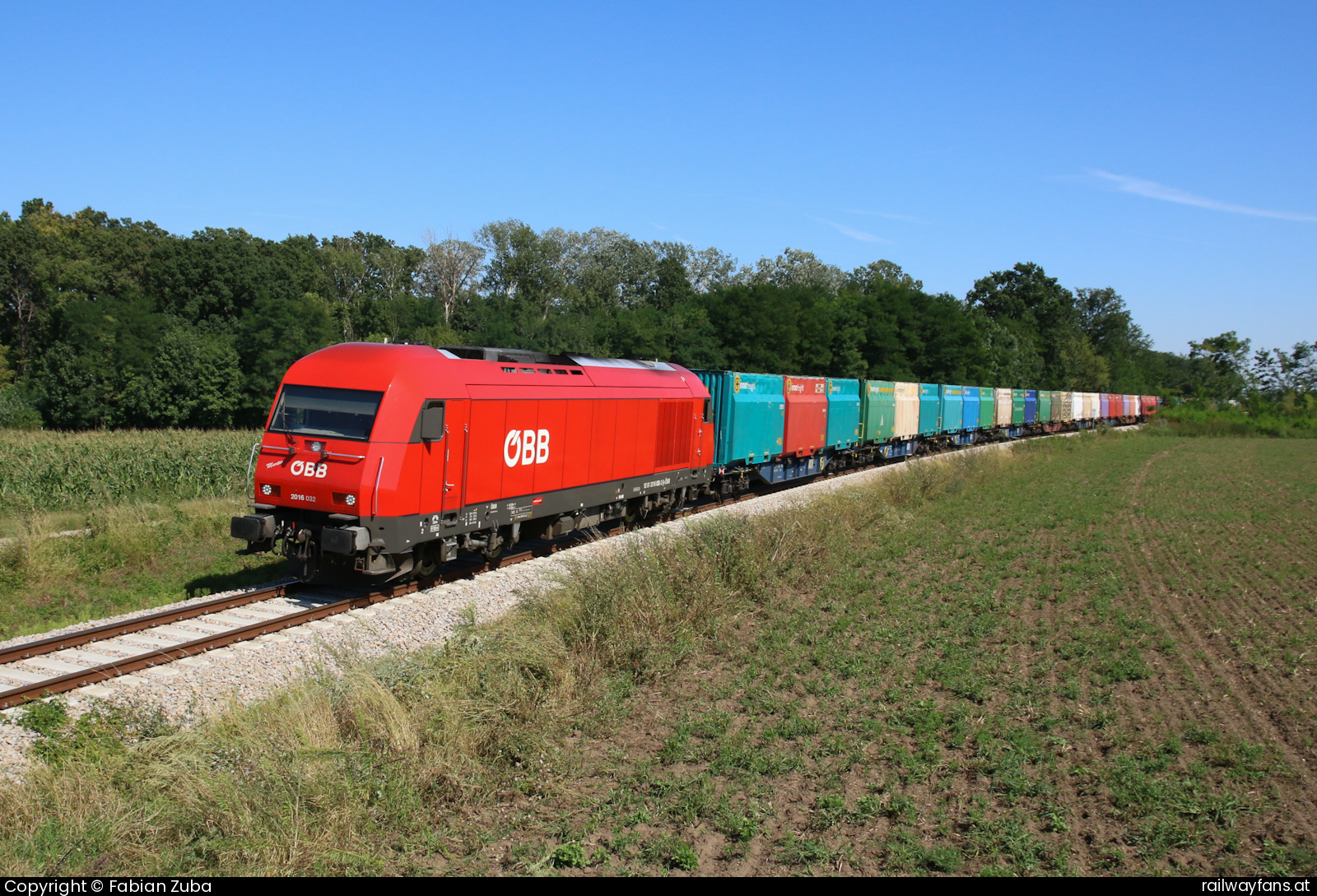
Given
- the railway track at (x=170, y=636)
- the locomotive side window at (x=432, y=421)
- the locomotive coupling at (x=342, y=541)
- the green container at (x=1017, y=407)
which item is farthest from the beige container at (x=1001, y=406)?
the locomotive coupling at (x=342, y=541)

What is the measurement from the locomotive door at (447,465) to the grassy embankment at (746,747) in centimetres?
228

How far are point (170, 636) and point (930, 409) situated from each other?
3325 cm

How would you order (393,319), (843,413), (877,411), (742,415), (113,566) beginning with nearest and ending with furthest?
(113,566)
(742,415)
(843,413)
(877,411)
(393,319)

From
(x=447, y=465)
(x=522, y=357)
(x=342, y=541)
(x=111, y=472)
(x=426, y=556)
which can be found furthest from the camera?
(x=111, y=472)

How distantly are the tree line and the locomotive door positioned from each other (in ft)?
57.0

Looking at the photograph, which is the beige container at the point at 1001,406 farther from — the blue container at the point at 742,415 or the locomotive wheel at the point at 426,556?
the locomotive wheel at the point at 426,556

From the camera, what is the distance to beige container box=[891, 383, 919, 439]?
3394 centimetres

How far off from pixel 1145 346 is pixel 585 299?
116 metres

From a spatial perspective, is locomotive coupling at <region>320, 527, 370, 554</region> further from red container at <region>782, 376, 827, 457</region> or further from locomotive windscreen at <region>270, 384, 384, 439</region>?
red container at <region>782, 376, 827, 457</region>

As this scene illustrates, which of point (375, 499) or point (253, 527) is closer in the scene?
point (375, 499)

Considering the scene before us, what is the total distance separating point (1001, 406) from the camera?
1882 inches

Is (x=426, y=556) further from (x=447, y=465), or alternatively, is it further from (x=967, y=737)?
(x=967, y=737)

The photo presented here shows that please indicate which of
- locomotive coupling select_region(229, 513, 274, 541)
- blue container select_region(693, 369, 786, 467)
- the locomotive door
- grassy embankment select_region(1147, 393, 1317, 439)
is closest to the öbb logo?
the locomotive door

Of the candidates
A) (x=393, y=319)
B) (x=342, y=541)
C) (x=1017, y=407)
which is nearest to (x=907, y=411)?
(x=1017, y=407)
